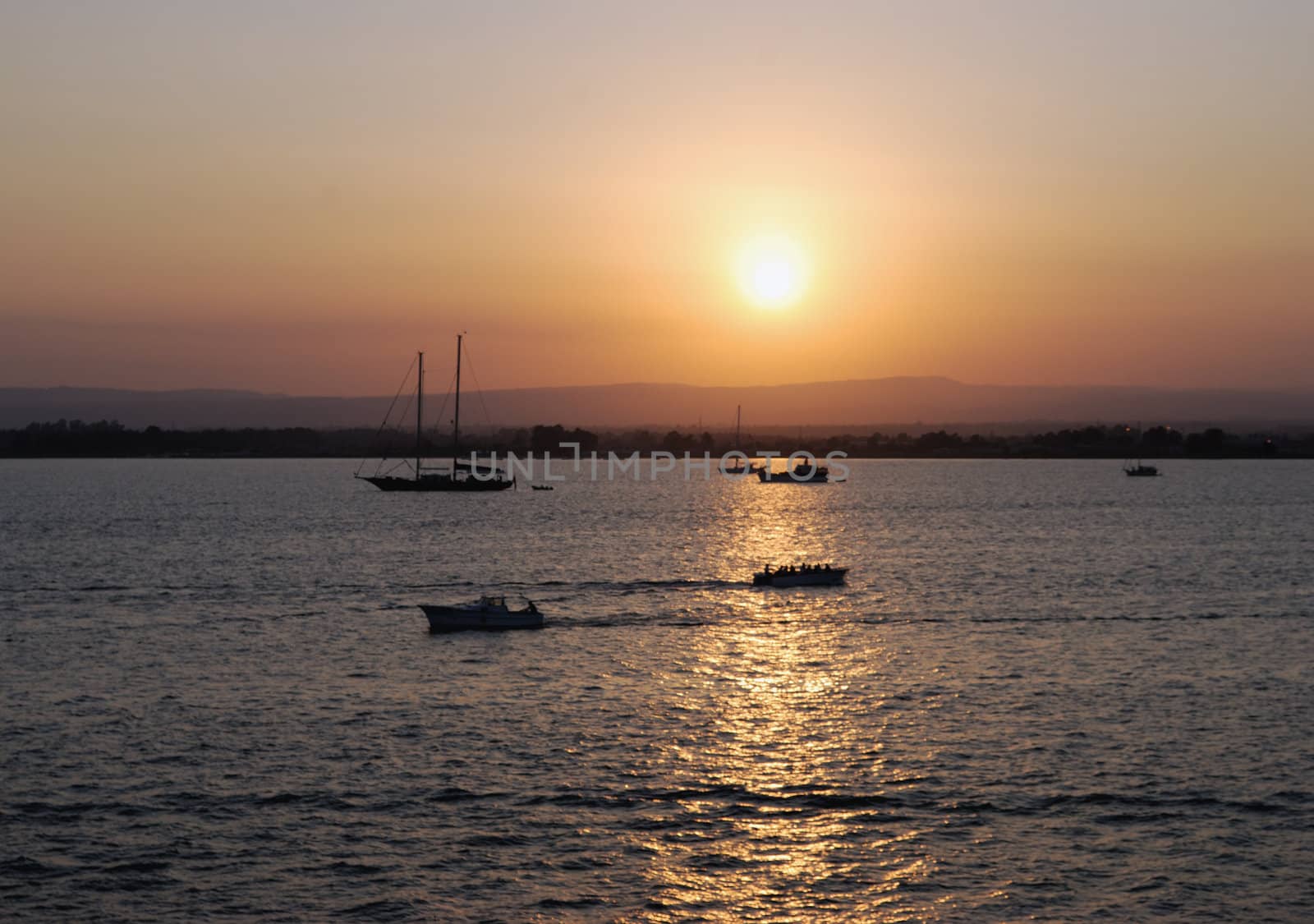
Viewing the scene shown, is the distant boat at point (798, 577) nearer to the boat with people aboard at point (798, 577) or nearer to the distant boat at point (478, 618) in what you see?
the boat with people aboard at point (798, 577)

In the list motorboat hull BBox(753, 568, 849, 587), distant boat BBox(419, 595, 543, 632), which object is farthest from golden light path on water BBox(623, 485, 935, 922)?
motorboat hull BBox(753, 568, 849, 587)

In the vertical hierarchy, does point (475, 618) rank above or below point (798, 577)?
below

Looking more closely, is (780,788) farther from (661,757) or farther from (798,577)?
(798,577)

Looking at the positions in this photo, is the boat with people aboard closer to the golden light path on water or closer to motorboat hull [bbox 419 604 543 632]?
the golden light path on water

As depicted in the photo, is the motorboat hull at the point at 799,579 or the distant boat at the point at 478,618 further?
the motorboat hull at the point at 799,579

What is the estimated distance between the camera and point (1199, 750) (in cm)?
5328

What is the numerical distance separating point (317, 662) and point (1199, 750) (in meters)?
45.6

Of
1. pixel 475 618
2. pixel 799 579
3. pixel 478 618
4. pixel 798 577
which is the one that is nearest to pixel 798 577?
pixel 798 577

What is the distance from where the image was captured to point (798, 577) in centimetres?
11269

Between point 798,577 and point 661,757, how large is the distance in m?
61.4

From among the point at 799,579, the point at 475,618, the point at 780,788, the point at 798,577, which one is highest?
the point at 798,577

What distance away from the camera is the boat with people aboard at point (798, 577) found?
11269 cm

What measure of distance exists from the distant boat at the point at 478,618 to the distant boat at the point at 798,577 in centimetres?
3136

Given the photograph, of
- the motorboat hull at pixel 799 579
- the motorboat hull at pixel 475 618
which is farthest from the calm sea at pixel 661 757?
the motorboat hull at pixel 799 579
